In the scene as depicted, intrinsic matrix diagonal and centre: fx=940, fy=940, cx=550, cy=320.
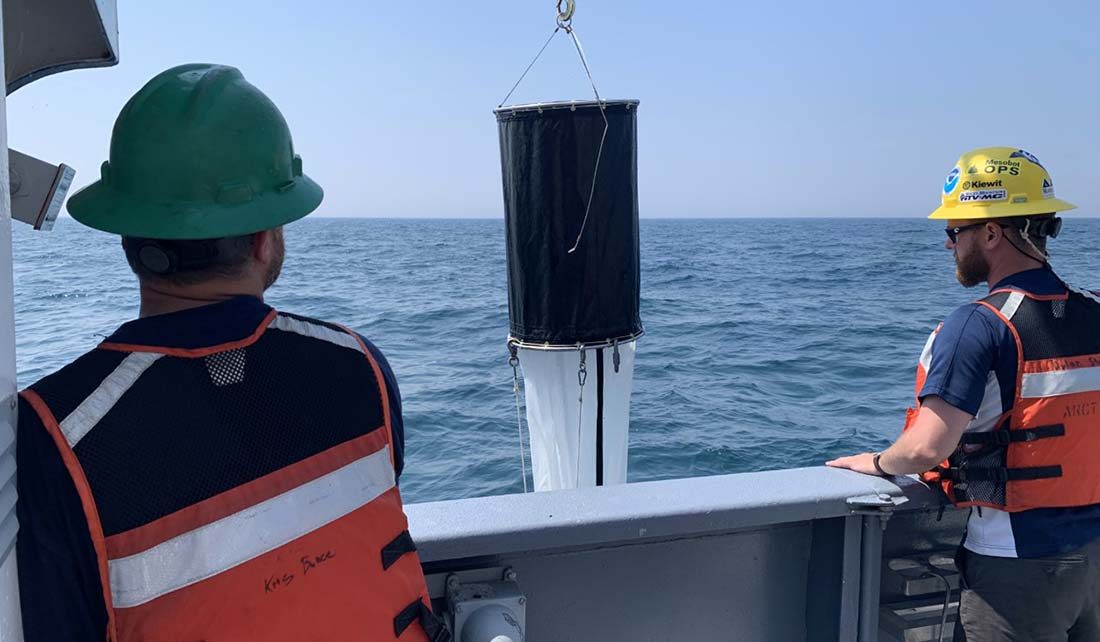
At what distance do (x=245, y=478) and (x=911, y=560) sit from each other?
220cm

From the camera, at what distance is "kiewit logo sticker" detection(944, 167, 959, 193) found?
265cm

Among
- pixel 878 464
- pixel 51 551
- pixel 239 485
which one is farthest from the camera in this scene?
pixel 878 464

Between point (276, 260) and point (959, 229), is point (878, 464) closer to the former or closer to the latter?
point (959, 229)

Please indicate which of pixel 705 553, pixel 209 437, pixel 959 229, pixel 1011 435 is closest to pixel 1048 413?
pixel 1011 435

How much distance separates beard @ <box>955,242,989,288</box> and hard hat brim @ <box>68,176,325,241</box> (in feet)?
6.30

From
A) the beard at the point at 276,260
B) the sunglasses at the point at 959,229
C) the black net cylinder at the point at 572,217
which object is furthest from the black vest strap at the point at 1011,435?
the beard at the point at 276,260

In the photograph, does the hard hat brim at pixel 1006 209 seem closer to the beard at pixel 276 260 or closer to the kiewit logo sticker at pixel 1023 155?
the kiewit logo sticker at pixel 1023 155

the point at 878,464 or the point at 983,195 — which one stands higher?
the point at 983,195

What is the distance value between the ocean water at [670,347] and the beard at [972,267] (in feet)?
17.0

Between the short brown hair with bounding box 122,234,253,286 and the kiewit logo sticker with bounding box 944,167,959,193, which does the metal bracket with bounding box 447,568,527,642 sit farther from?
the kiewit logo sticker with bounding box 944,167,959,193

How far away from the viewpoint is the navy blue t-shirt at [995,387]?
2.34 m

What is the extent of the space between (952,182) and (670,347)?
11.1m

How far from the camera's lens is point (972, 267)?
2598 millimetres

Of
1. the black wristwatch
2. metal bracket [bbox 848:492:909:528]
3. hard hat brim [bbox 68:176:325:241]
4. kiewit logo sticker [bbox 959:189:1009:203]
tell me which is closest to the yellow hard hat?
kiewit logo sticker [bbox 959:189:1009:203]
